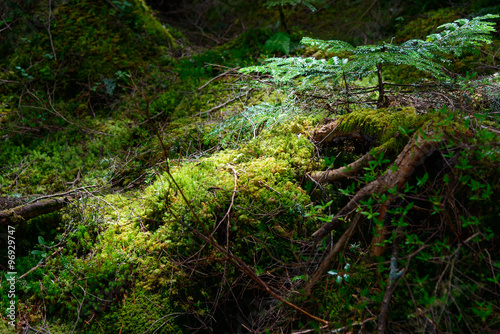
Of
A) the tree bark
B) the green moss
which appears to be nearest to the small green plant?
the green moss

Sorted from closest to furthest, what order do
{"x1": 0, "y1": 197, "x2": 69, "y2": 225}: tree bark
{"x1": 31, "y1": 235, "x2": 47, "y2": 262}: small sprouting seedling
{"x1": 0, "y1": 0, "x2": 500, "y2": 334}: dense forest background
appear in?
{"x1": 0, "y1": 0, "x2": 500, "y2": 334}: dense forest background
{"x1": 31, "y1": 235, "x2": 47, "y2": 262}: small sprouting seedling
{"x1": 0, "y1": 197, "x2": 69, "y2": 225}: tree bark

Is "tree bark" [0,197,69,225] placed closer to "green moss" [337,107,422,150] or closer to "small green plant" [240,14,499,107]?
"small green plant" [240,14,499,107]

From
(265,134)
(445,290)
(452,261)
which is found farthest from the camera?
(265,134)

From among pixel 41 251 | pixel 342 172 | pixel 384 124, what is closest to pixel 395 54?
pixel 384 124

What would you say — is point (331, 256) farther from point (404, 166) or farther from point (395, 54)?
point (395, 54)

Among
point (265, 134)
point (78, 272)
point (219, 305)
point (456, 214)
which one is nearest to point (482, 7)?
point (265, 134)

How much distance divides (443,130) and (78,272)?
10.4 feet

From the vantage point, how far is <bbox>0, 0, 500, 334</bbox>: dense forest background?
6.75 feet

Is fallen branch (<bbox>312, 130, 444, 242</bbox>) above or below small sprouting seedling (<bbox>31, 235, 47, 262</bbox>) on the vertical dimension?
above

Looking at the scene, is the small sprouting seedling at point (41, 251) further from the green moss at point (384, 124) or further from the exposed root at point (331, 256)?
the green moss at point (384, 124)

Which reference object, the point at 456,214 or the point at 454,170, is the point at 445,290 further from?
the point at 454,170

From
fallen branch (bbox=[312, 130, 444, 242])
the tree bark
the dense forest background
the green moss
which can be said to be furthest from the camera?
the tree bark

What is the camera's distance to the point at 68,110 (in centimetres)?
516

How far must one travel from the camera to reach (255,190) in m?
3.06
